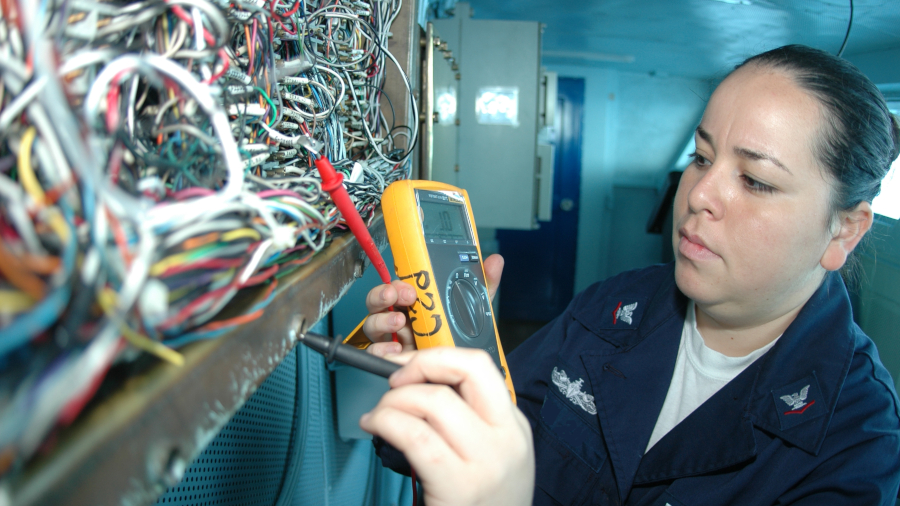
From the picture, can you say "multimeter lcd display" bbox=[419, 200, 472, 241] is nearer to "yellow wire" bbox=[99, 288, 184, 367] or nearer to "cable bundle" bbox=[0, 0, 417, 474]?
"cable bundle" bbox=[0, 0, 417, 474]

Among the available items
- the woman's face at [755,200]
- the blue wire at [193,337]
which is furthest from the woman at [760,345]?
the blue wire at [193,337]

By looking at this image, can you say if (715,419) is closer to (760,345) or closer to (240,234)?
(760,345)

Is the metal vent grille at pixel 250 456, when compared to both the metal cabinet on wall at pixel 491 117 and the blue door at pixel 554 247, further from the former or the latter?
the blue door at pixel 554 247

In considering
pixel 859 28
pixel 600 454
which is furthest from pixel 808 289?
pixel 859 28

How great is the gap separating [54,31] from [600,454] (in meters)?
0.97

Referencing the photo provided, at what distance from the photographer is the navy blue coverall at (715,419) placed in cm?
71

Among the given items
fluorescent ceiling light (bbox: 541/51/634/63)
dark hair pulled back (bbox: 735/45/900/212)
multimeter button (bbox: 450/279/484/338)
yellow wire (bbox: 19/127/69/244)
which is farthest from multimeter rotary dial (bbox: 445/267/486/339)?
fluorescent ceiling light (bbox: 541/51/634/63)

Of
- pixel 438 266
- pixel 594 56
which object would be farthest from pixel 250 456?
pixel 594 56

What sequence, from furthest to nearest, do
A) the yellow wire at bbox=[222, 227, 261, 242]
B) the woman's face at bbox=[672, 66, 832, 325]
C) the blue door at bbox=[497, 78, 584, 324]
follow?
the blue door at bbox=[497, 78, 584, 324]
the woman's face at bbox=[672, 66, 832, 325]
the yellow wire at bbox=[222, 227, 261, 242]

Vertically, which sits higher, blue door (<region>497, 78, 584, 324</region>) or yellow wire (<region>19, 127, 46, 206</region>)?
yellow wire (<region>19, 127, 46, 206</region>)

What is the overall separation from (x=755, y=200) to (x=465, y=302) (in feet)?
1.59

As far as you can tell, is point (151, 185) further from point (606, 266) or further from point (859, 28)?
point (606, 266)

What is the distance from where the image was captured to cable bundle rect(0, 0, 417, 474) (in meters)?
0.16

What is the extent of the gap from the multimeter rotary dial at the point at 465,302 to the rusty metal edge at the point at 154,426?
32 cm
